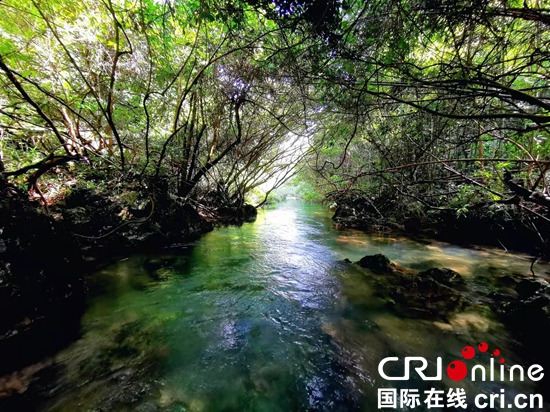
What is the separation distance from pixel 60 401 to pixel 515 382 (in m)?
4.28

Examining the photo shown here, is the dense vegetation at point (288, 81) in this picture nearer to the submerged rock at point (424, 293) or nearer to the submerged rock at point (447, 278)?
the submerged rock at point (424, 293)

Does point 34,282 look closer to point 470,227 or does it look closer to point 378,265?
point 378,265

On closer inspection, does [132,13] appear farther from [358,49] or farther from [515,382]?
[515,382]

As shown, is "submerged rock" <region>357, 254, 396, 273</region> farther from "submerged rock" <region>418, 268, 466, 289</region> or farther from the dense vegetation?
the dense vegetation

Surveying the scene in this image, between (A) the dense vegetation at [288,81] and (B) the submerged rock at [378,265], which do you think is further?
(B) the submerged rock at [378,265]

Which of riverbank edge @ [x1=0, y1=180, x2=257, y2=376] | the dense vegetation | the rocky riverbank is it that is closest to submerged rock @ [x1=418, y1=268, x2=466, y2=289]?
the rocky riverbank

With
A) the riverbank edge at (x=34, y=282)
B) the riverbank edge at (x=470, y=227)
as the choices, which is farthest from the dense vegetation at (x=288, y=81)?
the riverbank edge at (x=34, y=282)

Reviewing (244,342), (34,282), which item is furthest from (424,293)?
(34,282)

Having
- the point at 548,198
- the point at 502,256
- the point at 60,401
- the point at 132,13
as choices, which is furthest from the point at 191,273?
the point at 502,256

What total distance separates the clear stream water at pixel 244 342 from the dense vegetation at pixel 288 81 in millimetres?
1749

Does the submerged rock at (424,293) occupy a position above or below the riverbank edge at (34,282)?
below

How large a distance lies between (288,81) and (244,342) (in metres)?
5.24

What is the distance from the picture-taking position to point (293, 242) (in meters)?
7.77

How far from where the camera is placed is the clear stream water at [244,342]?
1953 mm
